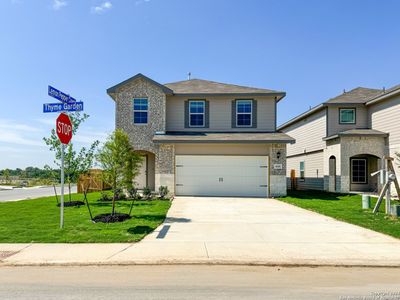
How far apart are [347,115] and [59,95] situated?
66.5 ft

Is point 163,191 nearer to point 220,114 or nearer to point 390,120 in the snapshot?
point 220,114

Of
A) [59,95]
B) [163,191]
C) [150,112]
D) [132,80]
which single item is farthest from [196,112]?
[59,95]

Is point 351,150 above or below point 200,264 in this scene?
above

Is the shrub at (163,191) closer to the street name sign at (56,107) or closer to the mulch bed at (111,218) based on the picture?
the mulch bed at (111,218)

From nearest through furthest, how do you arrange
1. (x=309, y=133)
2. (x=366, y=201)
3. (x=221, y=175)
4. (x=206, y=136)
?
(x=366, y=201) → (x=221, y=175) → (x=206, y=136) → (x=309, y=133)

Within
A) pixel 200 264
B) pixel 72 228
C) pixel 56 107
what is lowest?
pixel 200 264

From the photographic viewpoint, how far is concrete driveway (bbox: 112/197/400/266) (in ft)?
21.2

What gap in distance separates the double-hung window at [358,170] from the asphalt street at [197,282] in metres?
18.4

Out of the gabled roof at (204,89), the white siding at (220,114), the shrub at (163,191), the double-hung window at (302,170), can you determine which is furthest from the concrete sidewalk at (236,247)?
the double-hung window at (302,170)

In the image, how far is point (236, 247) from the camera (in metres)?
7.34

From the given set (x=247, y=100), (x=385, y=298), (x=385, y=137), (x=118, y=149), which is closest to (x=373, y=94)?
(x=385, y=137)

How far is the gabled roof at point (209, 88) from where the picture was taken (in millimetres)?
20048

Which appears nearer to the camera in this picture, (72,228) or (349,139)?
(72,228)

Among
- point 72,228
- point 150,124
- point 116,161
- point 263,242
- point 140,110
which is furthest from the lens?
point 140,110
